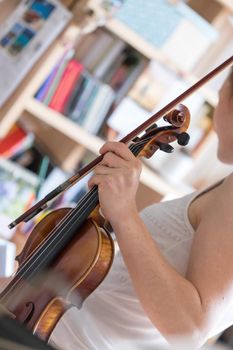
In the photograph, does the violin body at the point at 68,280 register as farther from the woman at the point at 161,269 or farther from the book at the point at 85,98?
the book at the point at 85,98

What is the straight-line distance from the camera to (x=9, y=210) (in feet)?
6.74

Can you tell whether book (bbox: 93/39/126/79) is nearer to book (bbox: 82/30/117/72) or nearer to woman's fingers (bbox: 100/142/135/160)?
book (bbox: 82/30/117/72)

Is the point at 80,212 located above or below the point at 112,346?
above

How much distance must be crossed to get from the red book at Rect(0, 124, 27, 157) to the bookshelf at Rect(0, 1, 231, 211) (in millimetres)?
64

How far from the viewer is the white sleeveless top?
92 cm

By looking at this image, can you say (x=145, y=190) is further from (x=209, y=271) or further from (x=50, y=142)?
(x=209, y=271)

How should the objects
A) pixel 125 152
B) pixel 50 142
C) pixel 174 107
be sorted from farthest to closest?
1. pixel 50 142
2. pixel 174 107
3. pixel 125 152

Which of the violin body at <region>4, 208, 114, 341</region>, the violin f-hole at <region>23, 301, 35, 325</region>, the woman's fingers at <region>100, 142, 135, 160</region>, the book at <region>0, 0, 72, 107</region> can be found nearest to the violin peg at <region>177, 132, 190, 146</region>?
the woman's fingers at <region>100, 142, 135, 160</region>

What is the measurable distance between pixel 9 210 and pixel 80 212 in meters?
1.15

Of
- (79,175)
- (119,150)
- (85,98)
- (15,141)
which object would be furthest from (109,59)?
(119,150)

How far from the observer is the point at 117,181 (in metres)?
0.88

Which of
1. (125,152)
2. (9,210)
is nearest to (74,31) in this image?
(9,210)

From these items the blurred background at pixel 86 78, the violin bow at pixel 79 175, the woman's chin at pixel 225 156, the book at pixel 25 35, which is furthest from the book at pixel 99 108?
the woman's chin at pixel 225 156

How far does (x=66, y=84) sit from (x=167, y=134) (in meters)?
1.08
